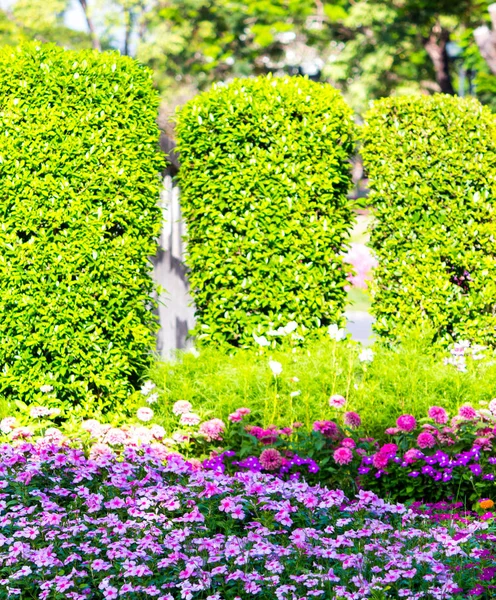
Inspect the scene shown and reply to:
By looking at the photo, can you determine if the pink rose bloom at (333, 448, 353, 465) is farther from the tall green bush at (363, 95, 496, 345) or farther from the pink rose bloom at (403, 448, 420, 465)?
the tall green bush at (363, 95, 496, 345)

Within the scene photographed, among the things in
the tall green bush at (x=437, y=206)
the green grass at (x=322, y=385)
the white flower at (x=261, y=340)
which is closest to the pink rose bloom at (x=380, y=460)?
the green grass at (x=322, y=385)

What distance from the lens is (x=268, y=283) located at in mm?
7359

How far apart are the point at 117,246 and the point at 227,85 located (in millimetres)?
1933

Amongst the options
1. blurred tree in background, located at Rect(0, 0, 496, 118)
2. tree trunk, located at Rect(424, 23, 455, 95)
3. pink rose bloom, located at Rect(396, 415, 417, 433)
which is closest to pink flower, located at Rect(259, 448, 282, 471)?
pink rose bloom, located at Rect(396, 415, 417, 433)

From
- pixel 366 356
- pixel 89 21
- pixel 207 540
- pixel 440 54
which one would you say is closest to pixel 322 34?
pixel 440 54

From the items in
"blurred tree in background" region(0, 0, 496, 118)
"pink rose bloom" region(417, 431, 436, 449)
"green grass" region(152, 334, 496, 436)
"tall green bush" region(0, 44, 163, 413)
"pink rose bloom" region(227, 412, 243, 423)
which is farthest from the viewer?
"blurred tree in background" region(0, 0, 496, 118)

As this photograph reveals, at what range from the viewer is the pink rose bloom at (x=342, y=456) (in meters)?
5.01

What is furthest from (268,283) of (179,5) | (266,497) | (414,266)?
(179,5)

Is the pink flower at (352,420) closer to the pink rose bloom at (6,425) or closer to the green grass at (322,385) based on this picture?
the green grass at (322,385)

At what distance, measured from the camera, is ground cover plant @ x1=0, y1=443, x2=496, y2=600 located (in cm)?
326

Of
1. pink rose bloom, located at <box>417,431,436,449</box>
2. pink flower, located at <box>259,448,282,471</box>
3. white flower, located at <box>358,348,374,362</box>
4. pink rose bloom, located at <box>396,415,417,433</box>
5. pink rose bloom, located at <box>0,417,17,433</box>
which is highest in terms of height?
white flower, located at <box>358,348,374,362</box>

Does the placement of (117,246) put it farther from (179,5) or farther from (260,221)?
(179,5)

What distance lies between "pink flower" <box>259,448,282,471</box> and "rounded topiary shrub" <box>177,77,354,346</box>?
2.35m

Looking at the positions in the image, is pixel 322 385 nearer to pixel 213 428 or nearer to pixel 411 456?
pixel 213 428
